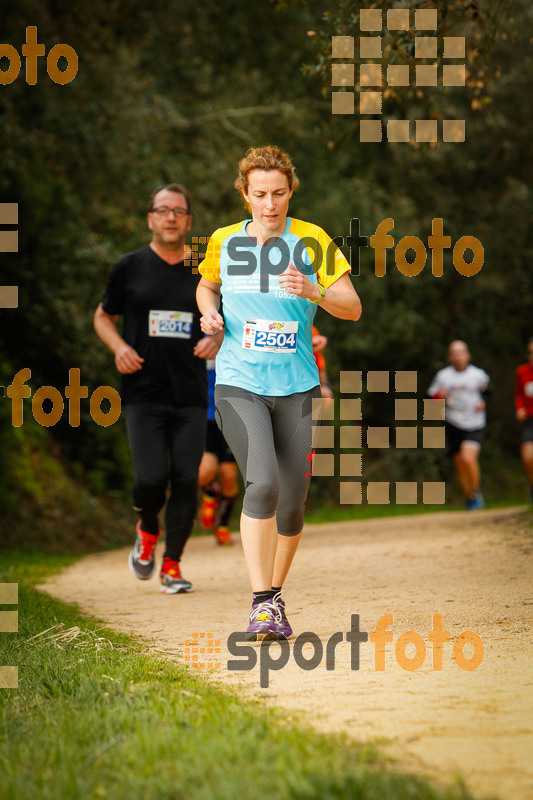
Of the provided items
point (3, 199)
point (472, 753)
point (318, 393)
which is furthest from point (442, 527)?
point (3, 199)

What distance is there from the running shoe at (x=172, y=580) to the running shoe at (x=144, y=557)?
0.10 m

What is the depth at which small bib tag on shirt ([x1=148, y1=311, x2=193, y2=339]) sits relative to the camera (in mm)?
6715

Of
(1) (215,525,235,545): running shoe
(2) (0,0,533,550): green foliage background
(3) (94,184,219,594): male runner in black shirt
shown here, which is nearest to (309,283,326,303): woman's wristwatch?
(3) (94,184,219,594): male runner in black shirt

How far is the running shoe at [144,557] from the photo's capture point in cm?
702

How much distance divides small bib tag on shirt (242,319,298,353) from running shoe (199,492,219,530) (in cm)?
615

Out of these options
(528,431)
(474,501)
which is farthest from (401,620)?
(528,431)

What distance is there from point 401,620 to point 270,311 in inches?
66.0

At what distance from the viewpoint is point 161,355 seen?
6.71 m

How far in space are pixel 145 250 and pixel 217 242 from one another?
6.30 ft

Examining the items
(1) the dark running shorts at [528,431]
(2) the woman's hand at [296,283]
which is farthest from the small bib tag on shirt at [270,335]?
(1) the dark running shorts at [528,431]

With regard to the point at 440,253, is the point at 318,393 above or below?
below

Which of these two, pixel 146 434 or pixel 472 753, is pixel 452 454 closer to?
pixel 146 434

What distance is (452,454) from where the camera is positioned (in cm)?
1405

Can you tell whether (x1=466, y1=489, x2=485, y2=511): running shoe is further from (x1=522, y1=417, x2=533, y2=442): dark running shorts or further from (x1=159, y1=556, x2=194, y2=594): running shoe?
(x1=159, y1=556, x2=194, y2=594): running shoe
